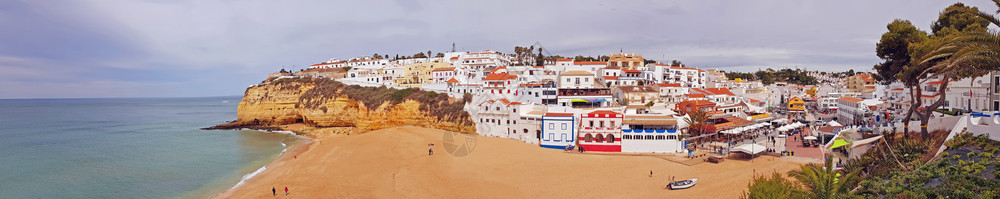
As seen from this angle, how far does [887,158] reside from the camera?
14.1 m

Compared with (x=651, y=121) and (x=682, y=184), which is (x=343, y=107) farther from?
(x=682, y=184)

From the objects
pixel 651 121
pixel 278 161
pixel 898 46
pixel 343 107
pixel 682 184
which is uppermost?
pixel 898 46

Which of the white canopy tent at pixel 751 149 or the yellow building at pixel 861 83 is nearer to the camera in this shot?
the white canopy tent at pixel 751 149

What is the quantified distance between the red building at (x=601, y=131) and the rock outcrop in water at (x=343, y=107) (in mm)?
11683

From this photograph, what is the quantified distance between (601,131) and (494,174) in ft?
30.6

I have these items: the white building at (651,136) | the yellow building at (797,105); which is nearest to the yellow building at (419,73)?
the white building at (651,136)

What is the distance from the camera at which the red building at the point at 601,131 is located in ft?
96.0

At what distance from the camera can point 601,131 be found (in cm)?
2962

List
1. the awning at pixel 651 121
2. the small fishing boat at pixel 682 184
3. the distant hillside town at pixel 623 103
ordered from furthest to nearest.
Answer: the distant hillside town at pixel 623 103
the awning at pixel 651 121
the small fishing boat at pixel 682 184

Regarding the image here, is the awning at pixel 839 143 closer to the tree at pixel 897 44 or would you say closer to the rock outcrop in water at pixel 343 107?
the tree at pixel 897 44

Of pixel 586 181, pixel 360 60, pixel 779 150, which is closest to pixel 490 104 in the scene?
pixel 586 181

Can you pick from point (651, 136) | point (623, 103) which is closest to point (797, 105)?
point (623, 103)

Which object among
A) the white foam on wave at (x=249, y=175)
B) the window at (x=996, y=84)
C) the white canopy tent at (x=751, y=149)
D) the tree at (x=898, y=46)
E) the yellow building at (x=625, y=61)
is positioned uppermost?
the yellow building at (x=625, y=61)

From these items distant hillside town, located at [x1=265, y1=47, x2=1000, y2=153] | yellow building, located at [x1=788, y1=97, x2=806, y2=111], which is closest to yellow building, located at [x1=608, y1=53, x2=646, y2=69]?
distant hillside town, located at [x1=265, y1=47, x2=1000, y2=153]
